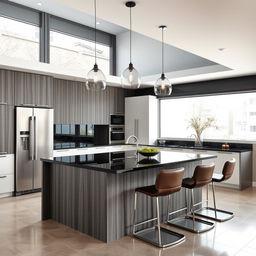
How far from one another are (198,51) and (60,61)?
376 centimetres

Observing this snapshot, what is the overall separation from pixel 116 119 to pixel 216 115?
2.79 m

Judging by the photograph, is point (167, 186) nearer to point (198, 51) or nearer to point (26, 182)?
point (198, 51)

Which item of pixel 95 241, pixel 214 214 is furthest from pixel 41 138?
pixel 214 214

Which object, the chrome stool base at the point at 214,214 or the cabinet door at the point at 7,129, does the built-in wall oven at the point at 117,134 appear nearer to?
the cabinet door at the point at 7,129

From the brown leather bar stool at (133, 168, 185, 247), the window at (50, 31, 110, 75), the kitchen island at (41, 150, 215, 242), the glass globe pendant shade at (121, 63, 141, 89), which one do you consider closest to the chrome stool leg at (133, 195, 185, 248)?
the brown leather bar stool at (133, 168, 185, 247)

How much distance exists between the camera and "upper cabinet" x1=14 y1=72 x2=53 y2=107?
557cm

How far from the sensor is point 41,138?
5.84 m

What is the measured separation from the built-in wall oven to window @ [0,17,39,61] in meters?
2.86

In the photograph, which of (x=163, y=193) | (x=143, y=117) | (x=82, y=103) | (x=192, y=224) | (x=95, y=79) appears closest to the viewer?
(x=163, y=193)

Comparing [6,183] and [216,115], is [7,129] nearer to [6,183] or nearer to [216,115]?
[6,183]

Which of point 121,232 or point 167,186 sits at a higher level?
point 167,186

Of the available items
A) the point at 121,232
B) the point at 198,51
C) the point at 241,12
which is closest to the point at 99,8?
the point at 241,12

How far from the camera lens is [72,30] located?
7.29 meters

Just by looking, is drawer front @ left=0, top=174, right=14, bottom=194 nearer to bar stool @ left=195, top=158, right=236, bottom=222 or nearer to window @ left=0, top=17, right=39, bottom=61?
window @ left=0, top=17, right=39, bottom=61
